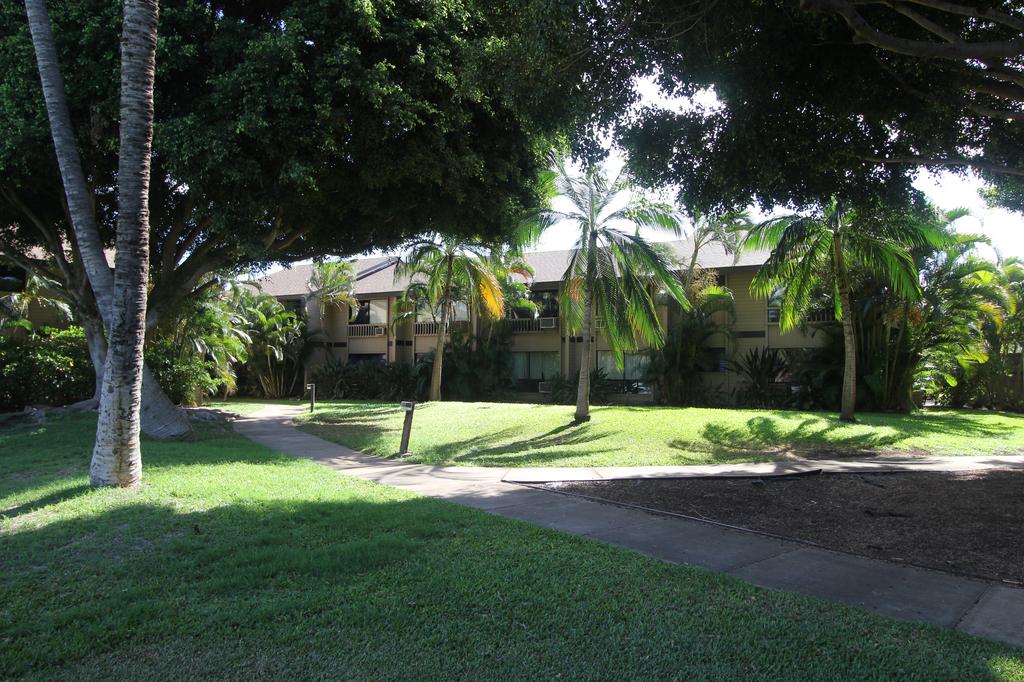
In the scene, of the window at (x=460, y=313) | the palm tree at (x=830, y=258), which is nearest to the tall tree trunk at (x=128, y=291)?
the palm tree at (x=830, y=258)

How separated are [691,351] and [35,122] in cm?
2135

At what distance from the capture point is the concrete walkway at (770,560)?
4762mm

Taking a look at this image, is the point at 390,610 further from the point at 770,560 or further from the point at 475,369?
the point at 475,369

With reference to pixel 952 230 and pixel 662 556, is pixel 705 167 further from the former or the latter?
pixel 952 230

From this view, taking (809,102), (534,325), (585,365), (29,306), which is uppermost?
(809,102)

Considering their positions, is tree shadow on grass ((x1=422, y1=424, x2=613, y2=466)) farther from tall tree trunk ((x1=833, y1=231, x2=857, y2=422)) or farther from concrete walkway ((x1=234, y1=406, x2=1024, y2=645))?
tall tree trunk ((x1=833, y1=231, x2=857, y2=422))

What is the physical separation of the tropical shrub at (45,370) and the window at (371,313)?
17.2 metres

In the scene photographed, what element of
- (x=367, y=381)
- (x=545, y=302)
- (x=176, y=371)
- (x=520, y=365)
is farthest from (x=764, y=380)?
(x=176, y=371)

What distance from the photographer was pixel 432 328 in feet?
116

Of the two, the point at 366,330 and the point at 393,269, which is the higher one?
the point at 393,269

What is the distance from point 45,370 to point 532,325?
63.9 ft

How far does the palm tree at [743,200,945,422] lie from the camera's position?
56.4ft

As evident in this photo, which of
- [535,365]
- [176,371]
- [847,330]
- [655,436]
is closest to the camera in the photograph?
[655,436]

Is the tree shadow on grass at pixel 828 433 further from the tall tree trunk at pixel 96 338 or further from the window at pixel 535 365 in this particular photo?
the window at pixel 535 365
